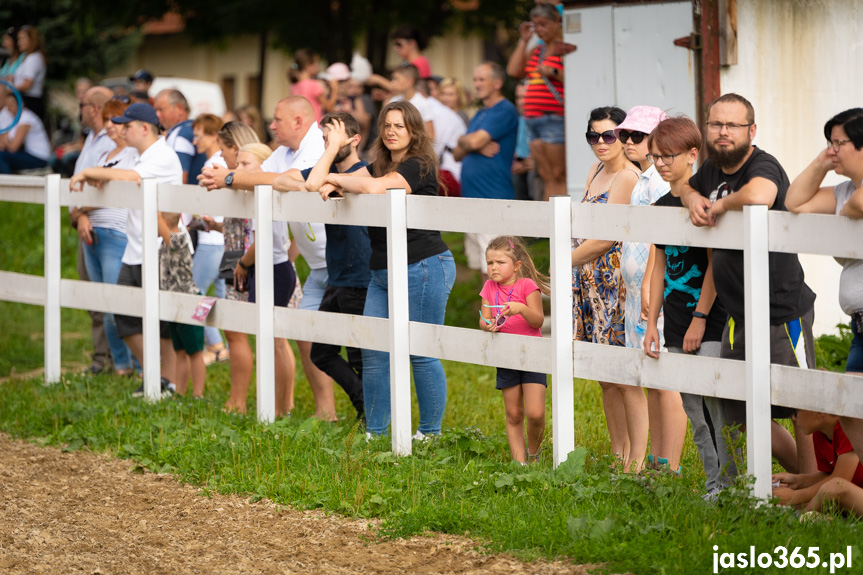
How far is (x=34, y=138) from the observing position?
13.5 metres

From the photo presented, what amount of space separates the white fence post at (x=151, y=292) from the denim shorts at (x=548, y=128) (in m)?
3.92

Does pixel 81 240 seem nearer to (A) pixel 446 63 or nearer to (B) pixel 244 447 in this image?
(B) pixel 244 447

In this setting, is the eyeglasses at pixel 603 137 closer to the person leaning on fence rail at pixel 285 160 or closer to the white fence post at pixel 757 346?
the white fence post at pixel 757 346

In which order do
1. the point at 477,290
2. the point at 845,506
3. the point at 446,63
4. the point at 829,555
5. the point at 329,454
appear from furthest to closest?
the point at 446,63, the point at 477,290, the point at 329,454, the point at 845,506, the point at 829,555

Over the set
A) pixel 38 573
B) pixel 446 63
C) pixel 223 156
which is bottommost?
pixel 38 573

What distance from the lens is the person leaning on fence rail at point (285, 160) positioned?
7.12 metres

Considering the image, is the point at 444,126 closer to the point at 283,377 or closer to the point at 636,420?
the point at 283,377

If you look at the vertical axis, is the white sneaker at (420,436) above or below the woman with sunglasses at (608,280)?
below

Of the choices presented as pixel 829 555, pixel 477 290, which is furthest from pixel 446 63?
pixel 829 555

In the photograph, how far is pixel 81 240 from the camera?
910 cm

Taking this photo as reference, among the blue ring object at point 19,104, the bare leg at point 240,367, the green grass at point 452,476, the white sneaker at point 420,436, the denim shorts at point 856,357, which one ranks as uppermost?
the blue ring object at point 19,104

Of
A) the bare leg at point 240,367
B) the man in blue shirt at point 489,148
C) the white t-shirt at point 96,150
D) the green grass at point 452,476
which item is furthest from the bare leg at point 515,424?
the man in blue shirt at point 489,148

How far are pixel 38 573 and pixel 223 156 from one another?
12.1 feet

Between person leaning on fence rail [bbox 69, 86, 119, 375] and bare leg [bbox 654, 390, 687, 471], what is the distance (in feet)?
16.6
